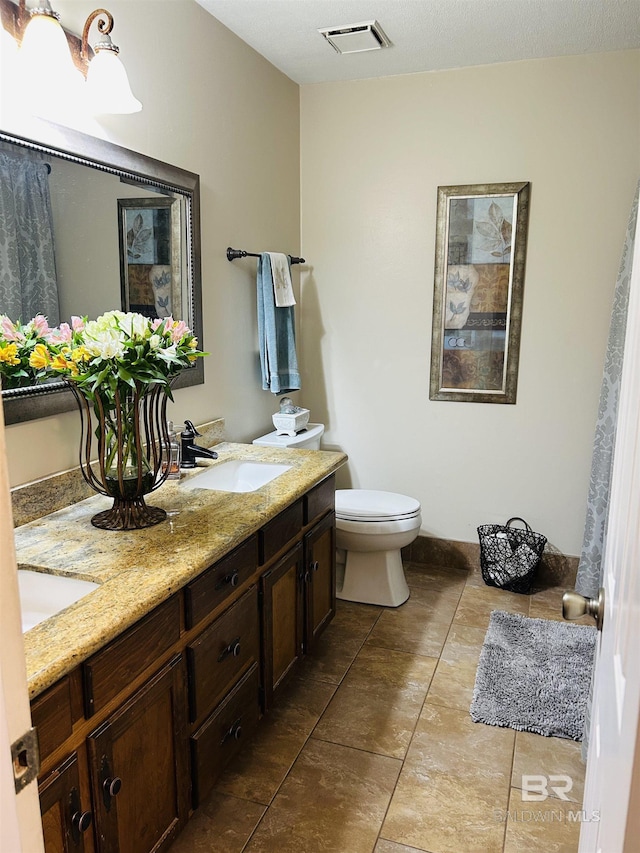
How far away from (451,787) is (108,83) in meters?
2.25

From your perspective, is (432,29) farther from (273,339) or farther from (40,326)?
(40,326)

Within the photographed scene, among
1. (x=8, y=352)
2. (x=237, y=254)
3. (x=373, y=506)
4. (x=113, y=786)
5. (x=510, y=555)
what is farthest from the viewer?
(x=510, y=555)

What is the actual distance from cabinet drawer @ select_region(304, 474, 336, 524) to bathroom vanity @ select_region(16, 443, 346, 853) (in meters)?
0.01

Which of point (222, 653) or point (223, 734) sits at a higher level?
point (222, 653)

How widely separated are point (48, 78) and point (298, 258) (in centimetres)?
184

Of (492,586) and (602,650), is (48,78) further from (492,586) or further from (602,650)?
(492,586)

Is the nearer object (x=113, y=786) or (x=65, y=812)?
(x=65, y=812)

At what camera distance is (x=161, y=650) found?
1450 millimetres

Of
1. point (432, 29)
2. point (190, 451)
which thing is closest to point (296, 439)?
point (190, 451)

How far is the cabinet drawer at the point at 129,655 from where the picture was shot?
4.00 feet

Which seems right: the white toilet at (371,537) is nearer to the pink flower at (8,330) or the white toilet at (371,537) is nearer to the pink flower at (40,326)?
the pink flower at (40,326)

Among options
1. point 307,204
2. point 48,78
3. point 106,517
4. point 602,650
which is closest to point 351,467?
point 307,204

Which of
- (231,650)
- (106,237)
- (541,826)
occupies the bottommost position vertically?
(541,826)

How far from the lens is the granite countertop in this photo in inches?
46.0
